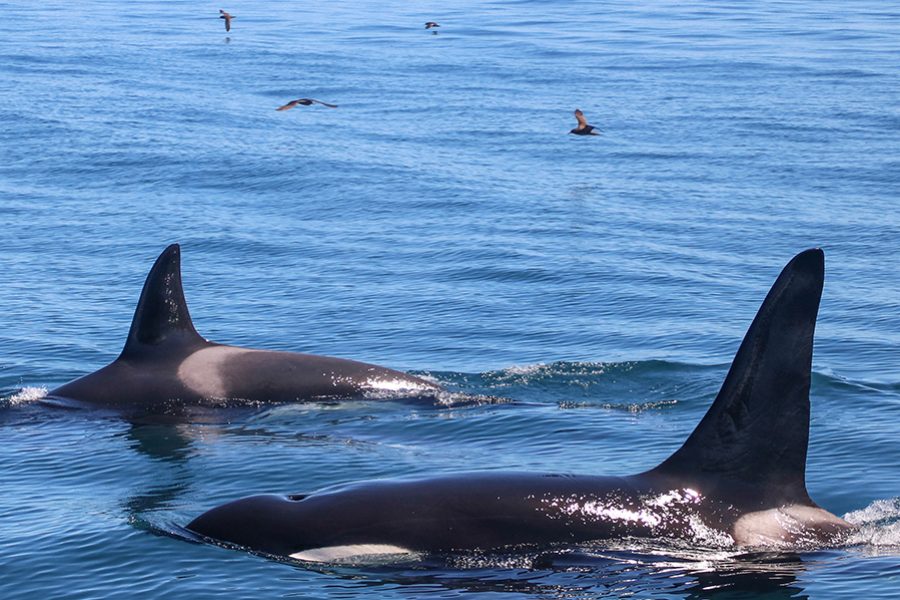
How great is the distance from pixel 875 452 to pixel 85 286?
48.6 ft

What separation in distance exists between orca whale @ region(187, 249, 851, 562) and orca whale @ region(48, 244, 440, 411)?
18.7ft

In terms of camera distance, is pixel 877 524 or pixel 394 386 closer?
pixel 877 524

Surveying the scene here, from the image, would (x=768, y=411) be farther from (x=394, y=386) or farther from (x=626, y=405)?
(x=394, y=386)

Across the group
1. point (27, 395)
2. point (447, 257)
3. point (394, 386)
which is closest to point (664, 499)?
point (394, 386)

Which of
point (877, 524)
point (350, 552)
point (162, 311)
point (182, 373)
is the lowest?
point (877, 524)

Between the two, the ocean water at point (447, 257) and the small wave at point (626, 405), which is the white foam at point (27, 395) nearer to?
the ocean water at point (447, 257)

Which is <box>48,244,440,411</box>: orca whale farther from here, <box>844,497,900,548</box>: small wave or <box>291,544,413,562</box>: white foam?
<box>291,544,413,562</box>: white foam

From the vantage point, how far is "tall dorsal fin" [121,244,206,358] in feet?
50.5

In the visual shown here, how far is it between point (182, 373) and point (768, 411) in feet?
→ 25.1

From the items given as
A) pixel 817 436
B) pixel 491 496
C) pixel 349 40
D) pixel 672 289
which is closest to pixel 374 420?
pixel 817 436

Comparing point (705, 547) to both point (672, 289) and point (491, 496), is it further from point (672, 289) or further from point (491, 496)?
point (672, 289)

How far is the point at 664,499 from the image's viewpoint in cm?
970

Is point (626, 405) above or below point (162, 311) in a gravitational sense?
below

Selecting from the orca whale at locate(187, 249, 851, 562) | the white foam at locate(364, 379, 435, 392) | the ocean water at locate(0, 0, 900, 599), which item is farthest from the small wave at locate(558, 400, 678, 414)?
the orca whale at locate(187, 249, 851, 562)
